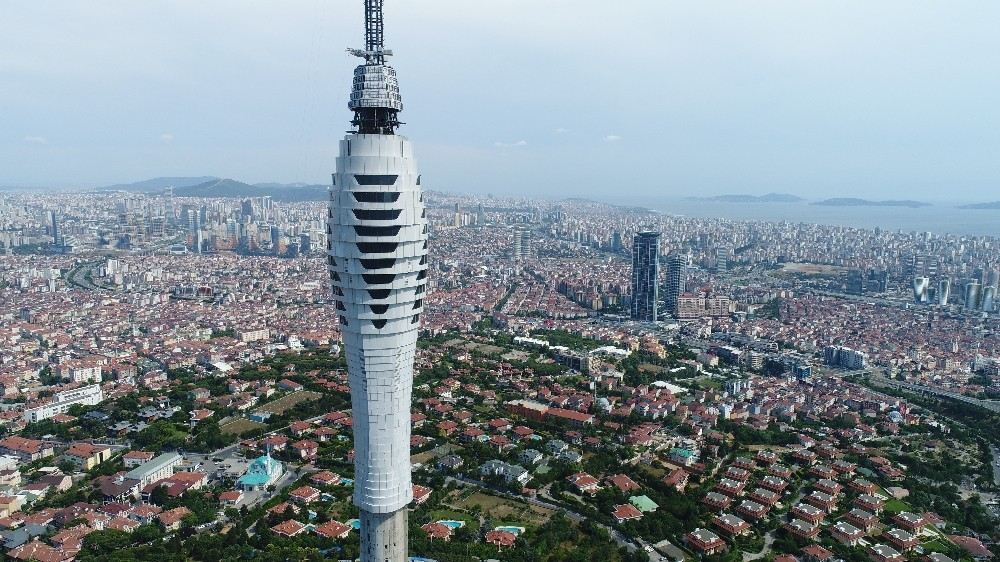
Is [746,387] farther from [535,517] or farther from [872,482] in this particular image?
[535,517]

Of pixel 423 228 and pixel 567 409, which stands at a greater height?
pixel 423 228

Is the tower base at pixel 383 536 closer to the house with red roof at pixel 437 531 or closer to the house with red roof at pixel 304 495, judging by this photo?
the house with red roof at pixel 437 531

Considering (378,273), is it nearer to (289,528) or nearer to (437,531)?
(437,531)

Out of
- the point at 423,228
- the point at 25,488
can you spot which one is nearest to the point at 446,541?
the point at 423,228

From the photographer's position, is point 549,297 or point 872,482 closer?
point 872,482

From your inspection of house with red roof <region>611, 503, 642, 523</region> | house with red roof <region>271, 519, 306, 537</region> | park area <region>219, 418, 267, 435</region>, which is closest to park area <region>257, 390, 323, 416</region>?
park area <region>219, 418, 267, 435</region>

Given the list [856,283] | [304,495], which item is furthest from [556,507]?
[856,283]
